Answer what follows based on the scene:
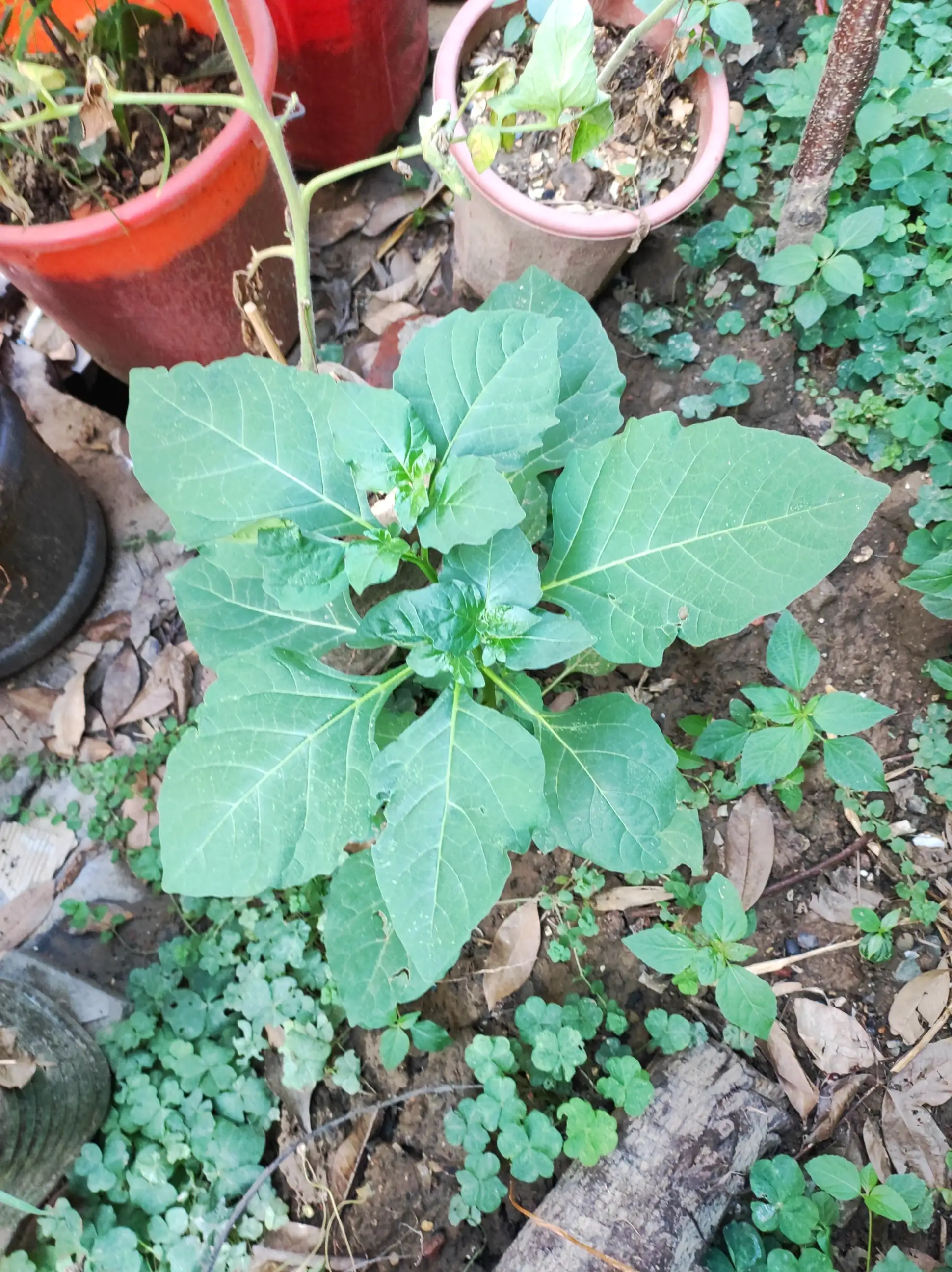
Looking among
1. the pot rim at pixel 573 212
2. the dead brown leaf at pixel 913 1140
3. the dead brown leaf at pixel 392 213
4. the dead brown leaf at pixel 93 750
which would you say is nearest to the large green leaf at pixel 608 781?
the dead brown leaf at pixel 913 1140

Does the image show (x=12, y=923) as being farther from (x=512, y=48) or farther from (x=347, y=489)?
(x=512, y=48)

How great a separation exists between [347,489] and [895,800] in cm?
139

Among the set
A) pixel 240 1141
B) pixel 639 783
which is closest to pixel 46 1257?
pixel 240 1141

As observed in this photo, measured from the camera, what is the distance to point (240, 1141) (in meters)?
1.69

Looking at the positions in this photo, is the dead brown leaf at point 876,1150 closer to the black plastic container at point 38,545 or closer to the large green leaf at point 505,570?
the large green leaf at point 505,570

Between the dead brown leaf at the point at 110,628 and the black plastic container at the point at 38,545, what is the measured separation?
5 cm

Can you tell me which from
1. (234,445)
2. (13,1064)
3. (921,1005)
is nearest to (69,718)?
(13,1064)

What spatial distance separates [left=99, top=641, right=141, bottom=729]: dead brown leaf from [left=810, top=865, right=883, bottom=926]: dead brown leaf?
189 centimetres

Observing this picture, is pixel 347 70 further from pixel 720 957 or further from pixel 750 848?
pixel 720 957

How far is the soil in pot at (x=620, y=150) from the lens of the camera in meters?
1.99

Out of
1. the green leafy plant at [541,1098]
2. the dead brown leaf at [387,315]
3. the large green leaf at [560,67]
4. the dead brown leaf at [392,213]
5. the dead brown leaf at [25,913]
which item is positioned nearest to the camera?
the large green leaf at [560,67]

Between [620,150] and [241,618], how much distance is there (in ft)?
5.07

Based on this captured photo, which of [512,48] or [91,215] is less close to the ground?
[512,48]

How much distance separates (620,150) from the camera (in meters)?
2.02
